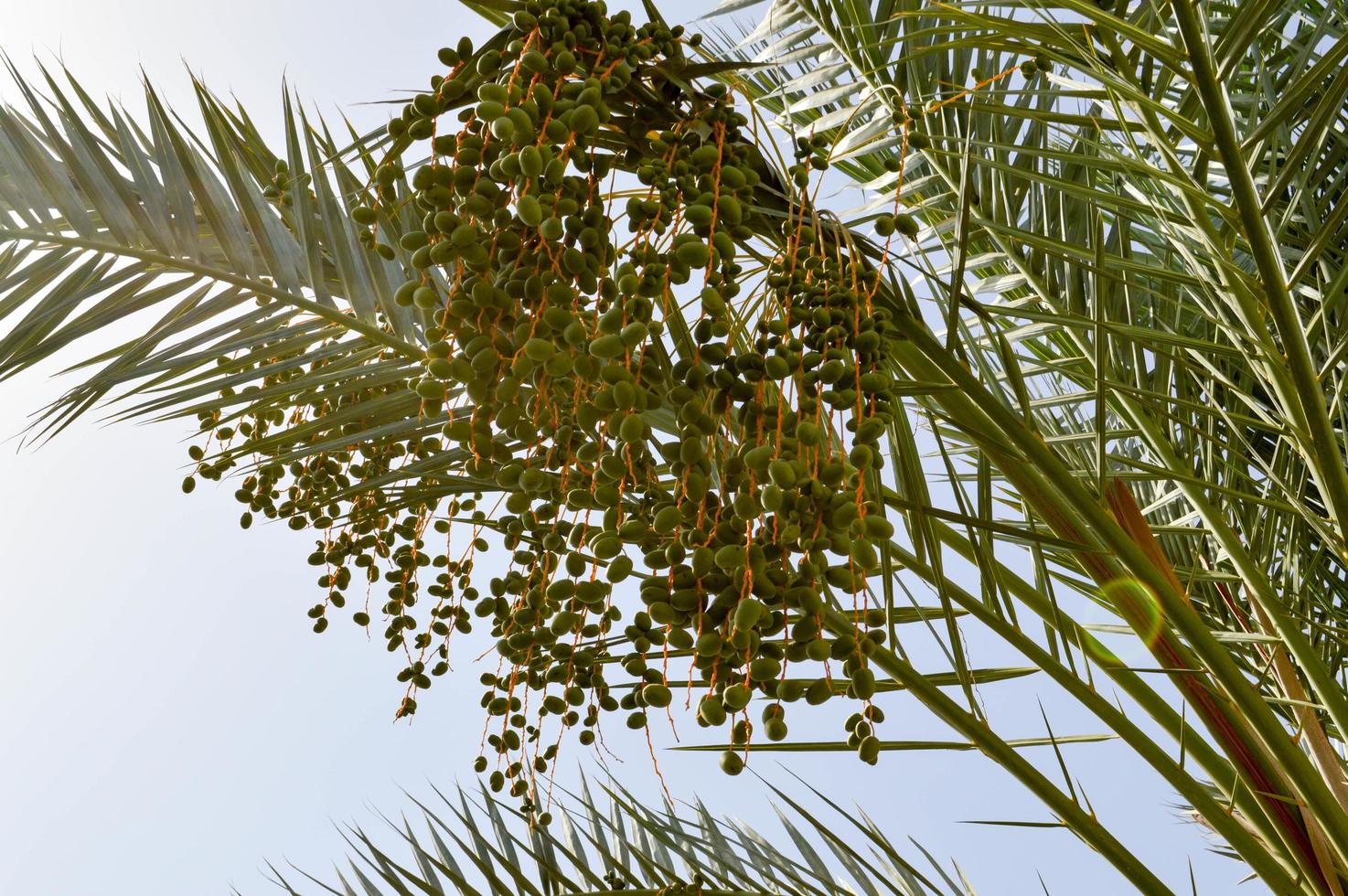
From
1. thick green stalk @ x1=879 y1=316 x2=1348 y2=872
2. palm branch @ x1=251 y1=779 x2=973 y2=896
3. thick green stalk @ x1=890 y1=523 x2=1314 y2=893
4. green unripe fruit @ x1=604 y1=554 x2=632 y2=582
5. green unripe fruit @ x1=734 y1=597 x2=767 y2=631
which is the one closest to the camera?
green unripe fruit @ x1=734 y1=597 x2=767 y2=631

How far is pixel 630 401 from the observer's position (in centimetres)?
63

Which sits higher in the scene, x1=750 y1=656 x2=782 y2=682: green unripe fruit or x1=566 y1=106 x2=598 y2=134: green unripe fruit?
x1=566 y1=106 x2=598 y2=134: green unripe fruit

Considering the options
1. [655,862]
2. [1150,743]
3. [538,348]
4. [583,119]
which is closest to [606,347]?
[538,348]

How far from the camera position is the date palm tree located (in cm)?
67

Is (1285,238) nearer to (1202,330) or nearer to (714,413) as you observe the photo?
(1202,330)

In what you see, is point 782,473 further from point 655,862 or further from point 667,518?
point 655,862

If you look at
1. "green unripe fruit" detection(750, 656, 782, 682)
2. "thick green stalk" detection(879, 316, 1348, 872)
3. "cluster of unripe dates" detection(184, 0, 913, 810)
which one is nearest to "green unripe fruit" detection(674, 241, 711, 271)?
"cluster of unripe dates" detection(184, 0, 913, 810)

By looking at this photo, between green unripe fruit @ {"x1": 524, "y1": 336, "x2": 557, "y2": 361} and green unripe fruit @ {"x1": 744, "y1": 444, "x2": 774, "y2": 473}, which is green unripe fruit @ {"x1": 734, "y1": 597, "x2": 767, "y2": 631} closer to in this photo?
green unripe fruit @ {"x1": 744, "y1": 444, "x2": 774, "y2": 473}

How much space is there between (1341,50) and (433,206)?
2.54ft

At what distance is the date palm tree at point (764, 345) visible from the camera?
67 centimetres

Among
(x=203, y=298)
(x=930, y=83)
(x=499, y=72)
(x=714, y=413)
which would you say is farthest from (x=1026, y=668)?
(x=203, y=298)

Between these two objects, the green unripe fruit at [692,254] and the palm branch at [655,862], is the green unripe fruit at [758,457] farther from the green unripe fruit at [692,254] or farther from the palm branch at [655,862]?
the palm branch at [655,862]

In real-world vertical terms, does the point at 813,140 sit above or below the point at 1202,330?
below

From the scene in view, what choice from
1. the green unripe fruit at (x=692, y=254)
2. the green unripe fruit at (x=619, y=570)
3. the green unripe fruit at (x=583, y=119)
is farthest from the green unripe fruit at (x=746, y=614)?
the green unripe fruit at (x=583, y=119)
